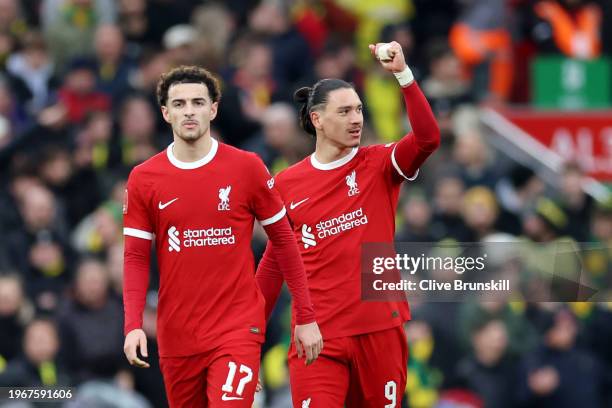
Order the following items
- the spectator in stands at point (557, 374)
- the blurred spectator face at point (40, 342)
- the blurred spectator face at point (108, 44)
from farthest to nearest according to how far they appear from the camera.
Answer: the blurred spectator face at point (108, 44)
the spectator in stands at point (557, 374)
the blurred spectator face at point (40, 342)

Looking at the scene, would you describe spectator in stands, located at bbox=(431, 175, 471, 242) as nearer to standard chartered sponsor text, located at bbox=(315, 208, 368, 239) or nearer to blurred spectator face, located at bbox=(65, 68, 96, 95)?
blurred spectator face, located at bbox=(65, 68, 96, 95)

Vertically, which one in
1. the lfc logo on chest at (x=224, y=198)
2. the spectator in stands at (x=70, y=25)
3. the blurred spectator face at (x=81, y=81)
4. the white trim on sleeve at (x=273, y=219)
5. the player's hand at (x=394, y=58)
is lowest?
the white trim on sleeve at (x=273, y=219)

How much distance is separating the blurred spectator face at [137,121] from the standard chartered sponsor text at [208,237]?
4979 millimetres

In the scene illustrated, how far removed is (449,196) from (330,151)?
437 cm

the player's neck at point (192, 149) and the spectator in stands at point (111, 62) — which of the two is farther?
the spectator in stands at point (111, 62)

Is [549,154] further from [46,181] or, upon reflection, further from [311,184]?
[311,184]

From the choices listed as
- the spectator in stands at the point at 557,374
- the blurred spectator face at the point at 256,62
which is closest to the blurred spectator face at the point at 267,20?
the blurred spectator face at the point at 256,62

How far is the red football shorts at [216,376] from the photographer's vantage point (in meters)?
7.84

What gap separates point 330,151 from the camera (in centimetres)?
876

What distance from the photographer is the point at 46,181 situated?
12.7 meters

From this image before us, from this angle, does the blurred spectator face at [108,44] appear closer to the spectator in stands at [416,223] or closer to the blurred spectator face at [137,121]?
the blurred spectator face at [137,121]

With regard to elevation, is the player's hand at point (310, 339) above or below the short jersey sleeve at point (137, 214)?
below

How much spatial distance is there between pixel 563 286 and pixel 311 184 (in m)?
1.52

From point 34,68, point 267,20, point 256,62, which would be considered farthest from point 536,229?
point 34,68
